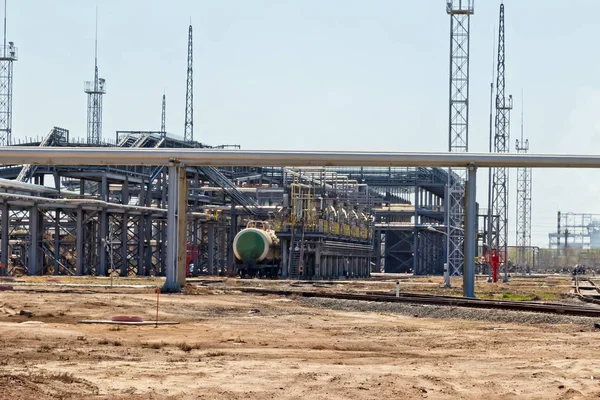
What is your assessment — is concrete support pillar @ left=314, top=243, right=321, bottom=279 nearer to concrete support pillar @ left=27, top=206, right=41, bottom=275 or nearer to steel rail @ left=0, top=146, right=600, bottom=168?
concrete support pillar @ left=27, top=206, right=41, bottom=275

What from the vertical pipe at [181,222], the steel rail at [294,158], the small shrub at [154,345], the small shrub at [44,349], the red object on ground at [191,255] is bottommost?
the small shrub at [154,345]

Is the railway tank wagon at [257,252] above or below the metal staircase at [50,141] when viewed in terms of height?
below

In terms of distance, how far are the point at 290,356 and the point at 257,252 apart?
46184 millimetres

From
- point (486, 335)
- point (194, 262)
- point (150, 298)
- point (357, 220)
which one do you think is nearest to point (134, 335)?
point (486, 335)

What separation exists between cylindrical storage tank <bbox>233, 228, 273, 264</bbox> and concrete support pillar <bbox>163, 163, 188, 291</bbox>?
23.0 metres

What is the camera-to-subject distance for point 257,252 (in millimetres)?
62844

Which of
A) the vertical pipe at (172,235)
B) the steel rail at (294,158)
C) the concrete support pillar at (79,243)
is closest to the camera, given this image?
the steel rail at (294,158)

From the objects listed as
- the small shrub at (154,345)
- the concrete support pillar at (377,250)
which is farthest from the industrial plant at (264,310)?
the concrete support pillar at (377,250)

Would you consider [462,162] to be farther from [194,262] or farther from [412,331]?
[194,262]

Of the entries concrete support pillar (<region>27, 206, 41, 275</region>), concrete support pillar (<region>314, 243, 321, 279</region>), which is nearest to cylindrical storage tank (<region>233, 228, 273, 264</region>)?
concrete support pillar (<region>314, 243, 321, 279</region>)

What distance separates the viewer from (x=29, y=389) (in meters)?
12.0

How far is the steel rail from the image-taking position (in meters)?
38.2

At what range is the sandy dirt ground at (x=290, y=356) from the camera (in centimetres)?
1299

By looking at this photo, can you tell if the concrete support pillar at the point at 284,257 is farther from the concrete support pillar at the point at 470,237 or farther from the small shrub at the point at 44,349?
the small shrub at the point at 44,349
